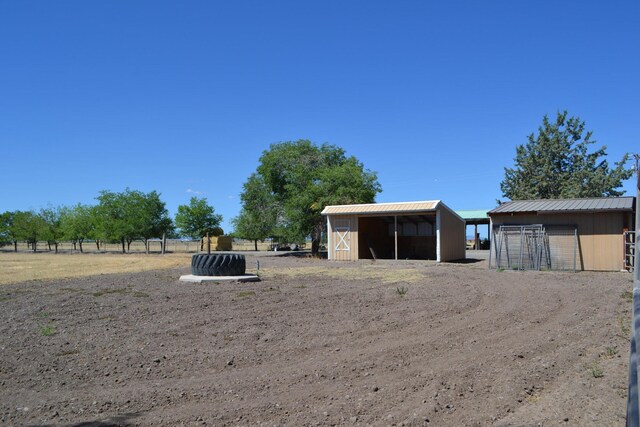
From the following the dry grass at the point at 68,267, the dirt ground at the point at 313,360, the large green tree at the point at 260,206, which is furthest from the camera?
the large green tree at the point at 260,206

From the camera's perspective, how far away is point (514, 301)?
37.9 ft

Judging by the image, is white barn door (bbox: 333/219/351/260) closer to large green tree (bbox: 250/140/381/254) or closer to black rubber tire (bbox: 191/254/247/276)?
large green tree (bbox: 250/140/381/254)

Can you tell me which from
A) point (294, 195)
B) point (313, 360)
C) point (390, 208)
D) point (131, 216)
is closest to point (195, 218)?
point (131, 216)

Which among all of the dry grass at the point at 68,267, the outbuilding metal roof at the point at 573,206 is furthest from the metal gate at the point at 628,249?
the dry grass at the point at 68,267

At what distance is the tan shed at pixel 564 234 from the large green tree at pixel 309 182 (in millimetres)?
13102

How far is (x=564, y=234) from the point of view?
22.2 m

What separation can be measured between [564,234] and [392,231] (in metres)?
13.8

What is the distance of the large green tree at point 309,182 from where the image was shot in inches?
1371

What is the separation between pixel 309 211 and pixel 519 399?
3081cm

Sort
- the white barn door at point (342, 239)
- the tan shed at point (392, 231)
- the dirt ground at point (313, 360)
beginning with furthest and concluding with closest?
the white barn door at point (342, 239)
the tan shed at point (392, 231)
the dirt ground at point (313, 360)

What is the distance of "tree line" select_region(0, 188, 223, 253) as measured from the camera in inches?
1980

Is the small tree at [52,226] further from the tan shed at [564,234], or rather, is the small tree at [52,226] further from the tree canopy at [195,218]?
the tan shed at [564,234]

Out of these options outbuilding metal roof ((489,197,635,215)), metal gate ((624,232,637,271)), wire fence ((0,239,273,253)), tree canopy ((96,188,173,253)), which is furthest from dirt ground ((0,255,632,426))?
wire fence ((0,239,273,253))

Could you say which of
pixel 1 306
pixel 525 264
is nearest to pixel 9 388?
pixel 1 306
